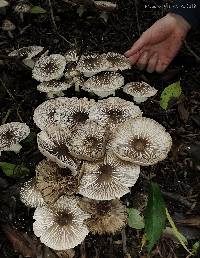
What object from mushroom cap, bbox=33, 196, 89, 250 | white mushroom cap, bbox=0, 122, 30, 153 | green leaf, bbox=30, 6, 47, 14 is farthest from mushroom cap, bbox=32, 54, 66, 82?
mushroom cap, bbox=33, 196, 89, 250

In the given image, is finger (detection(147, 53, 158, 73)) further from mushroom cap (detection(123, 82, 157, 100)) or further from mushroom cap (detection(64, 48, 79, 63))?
mushroom cap (detection(64, 48, 79, 63))

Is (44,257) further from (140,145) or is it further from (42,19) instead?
(42,19)

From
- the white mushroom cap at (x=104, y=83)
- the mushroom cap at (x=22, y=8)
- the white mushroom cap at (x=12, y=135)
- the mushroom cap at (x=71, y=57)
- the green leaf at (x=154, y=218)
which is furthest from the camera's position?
the mushroom cap at (x=22, y=8)

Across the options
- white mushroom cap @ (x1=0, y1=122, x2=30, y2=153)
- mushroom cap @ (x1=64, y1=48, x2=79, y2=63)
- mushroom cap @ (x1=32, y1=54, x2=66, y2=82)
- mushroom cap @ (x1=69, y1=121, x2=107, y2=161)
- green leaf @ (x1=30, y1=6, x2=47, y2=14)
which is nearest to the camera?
mushroom cap @ (x1=69, y1=121, x2=107, y2=161)

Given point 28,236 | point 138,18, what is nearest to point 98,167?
point 28,236

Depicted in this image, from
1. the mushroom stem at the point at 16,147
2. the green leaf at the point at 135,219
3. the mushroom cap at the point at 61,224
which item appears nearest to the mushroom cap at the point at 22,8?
the mushroom stem at the point at 16,147

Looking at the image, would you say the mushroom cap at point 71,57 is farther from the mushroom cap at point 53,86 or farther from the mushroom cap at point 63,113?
the mushroom cap at point 63,113

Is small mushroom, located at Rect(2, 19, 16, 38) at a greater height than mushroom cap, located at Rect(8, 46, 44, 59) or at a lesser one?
lesser
